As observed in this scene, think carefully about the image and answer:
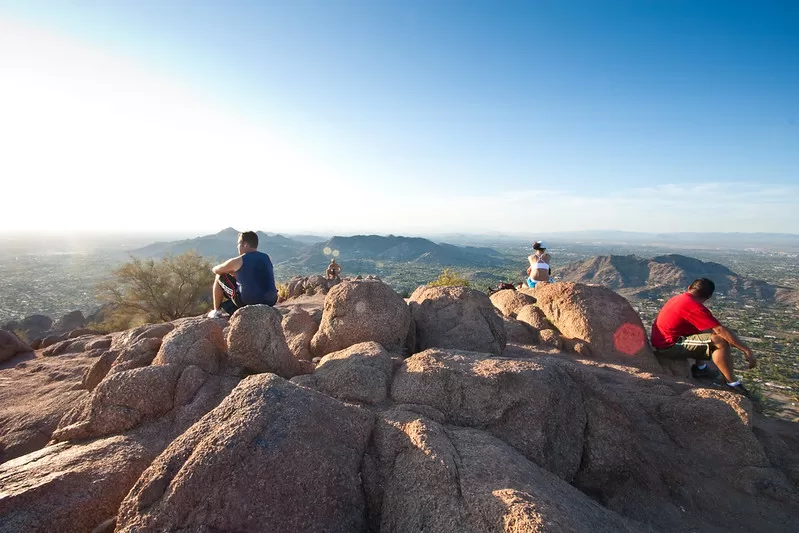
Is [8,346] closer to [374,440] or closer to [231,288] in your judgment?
[231,288]

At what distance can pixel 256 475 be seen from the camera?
313 cm

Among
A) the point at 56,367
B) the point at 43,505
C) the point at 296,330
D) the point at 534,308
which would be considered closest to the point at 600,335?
the point at 534,308

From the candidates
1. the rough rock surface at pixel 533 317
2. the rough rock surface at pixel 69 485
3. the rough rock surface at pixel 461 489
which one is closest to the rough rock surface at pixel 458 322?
the rough rock surface at pixel 533 317

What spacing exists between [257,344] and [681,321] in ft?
31.8

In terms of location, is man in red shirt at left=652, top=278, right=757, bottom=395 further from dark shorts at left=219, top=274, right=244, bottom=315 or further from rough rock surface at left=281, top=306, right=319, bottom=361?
dark shorts at left=219, top=274, right=244, bottom=315

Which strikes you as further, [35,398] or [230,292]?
[230,292]

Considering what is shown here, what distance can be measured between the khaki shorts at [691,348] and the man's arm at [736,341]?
42 cm

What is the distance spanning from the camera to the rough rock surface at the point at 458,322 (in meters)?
7.88

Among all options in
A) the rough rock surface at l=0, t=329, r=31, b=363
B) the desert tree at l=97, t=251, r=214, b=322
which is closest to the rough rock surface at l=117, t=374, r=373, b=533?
the rough rock surface at l=0, t=329, r=31, b=363

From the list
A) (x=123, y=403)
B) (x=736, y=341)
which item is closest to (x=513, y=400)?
(x=123, y=403)

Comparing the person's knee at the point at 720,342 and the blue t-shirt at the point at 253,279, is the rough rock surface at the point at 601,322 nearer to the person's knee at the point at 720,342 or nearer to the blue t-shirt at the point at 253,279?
the person's knee at the point at 720,342

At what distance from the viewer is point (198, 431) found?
138 inches

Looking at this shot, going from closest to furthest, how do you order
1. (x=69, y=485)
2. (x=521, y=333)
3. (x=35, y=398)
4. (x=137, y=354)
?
(x=69, y=485) → (x=137, y=354) → (x=35, y=398) → (x=521, y=333)

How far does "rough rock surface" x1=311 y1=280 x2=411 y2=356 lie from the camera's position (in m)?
7.18
